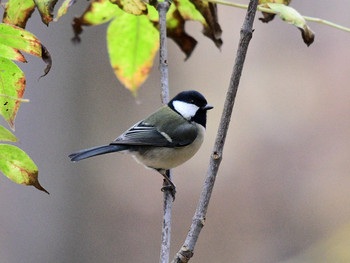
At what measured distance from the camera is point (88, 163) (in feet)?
14.0

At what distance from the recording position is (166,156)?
227 centimetres

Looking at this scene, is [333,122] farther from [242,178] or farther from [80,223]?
[80,223]

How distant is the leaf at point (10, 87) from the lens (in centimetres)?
96

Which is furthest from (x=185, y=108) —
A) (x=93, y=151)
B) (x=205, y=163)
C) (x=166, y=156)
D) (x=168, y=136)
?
(x=205, y=163)

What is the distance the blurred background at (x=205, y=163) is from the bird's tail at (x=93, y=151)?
156 centimetres

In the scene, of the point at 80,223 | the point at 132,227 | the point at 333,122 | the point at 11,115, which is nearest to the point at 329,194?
the point at 333,122

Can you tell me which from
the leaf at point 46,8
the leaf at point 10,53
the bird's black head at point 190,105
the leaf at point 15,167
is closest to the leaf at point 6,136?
the leaf at point 15,167

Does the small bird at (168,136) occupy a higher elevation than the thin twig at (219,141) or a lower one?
lower

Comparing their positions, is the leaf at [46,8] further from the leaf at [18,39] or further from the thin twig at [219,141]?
the thin twig at [219,141]

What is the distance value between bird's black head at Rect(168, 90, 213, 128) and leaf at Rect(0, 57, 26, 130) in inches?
60.1

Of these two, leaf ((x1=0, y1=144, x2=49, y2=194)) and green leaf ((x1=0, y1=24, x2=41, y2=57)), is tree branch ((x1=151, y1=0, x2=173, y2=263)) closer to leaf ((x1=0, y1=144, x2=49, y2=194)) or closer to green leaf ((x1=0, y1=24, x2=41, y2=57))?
leaf ((x1=0, y1=144, x2=49, y2=194))

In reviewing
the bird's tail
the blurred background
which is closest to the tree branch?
the bird's tail

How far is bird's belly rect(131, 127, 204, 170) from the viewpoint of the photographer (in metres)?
2.26

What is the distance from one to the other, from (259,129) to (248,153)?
9.6 inches
